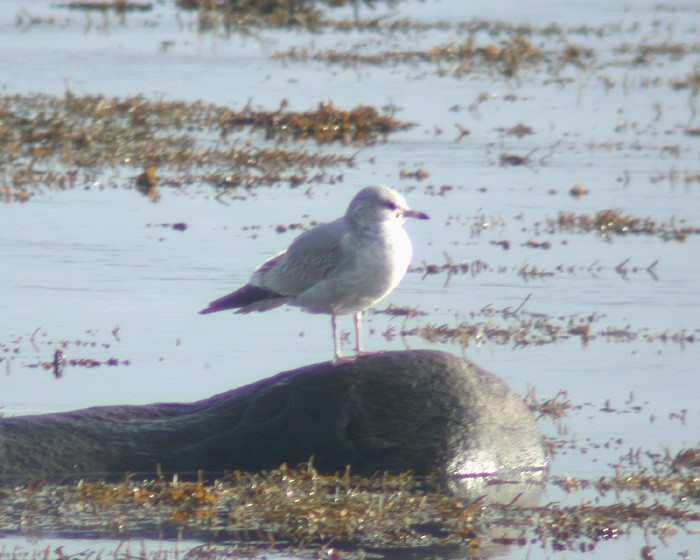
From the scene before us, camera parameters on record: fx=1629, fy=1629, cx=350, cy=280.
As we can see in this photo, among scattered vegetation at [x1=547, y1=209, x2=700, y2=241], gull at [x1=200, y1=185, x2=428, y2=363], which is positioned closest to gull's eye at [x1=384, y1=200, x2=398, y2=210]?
gull at [x1=200, y1=185, x2=428, y2=363]

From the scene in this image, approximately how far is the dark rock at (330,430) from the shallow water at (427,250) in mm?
393

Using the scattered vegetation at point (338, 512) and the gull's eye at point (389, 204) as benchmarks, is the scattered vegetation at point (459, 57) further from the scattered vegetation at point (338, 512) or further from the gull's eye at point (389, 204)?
the scattered vegetation at point (338, 512)

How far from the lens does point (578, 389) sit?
27.0 feet

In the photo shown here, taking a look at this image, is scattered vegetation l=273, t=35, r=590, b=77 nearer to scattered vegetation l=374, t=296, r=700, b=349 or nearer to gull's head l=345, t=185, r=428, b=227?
scattered vegetation l=374, t=296, r=700, b=349

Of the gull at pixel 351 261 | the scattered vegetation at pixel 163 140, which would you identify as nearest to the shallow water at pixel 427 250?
the scattered vegetation at pixel 163 140

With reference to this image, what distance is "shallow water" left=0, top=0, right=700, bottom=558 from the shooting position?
820 centimetres

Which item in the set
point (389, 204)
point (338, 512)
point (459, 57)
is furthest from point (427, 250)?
point (459, 57)

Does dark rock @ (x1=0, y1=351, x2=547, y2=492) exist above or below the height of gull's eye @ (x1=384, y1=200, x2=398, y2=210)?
below

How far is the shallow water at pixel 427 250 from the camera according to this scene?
8.20 meters

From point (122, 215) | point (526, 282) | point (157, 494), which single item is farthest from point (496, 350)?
point (122, 215)

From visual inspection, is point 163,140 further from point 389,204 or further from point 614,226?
point 389,204

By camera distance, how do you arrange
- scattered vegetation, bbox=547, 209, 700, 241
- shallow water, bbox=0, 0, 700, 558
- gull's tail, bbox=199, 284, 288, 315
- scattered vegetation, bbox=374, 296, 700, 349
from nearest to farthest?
gull's tail, bbox=199, 284, 288, 315, shallow water, bbox=0, 0, 700, 558, scattered vegetation, bbox=374, 296, 700, 349, scattered vegetation, bbox=547, 209, 700, 241

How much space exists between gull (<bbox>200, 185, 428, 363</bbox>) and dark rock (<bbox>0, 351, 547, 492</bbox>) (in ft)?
0.80

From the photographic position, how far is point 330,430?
7.07m
